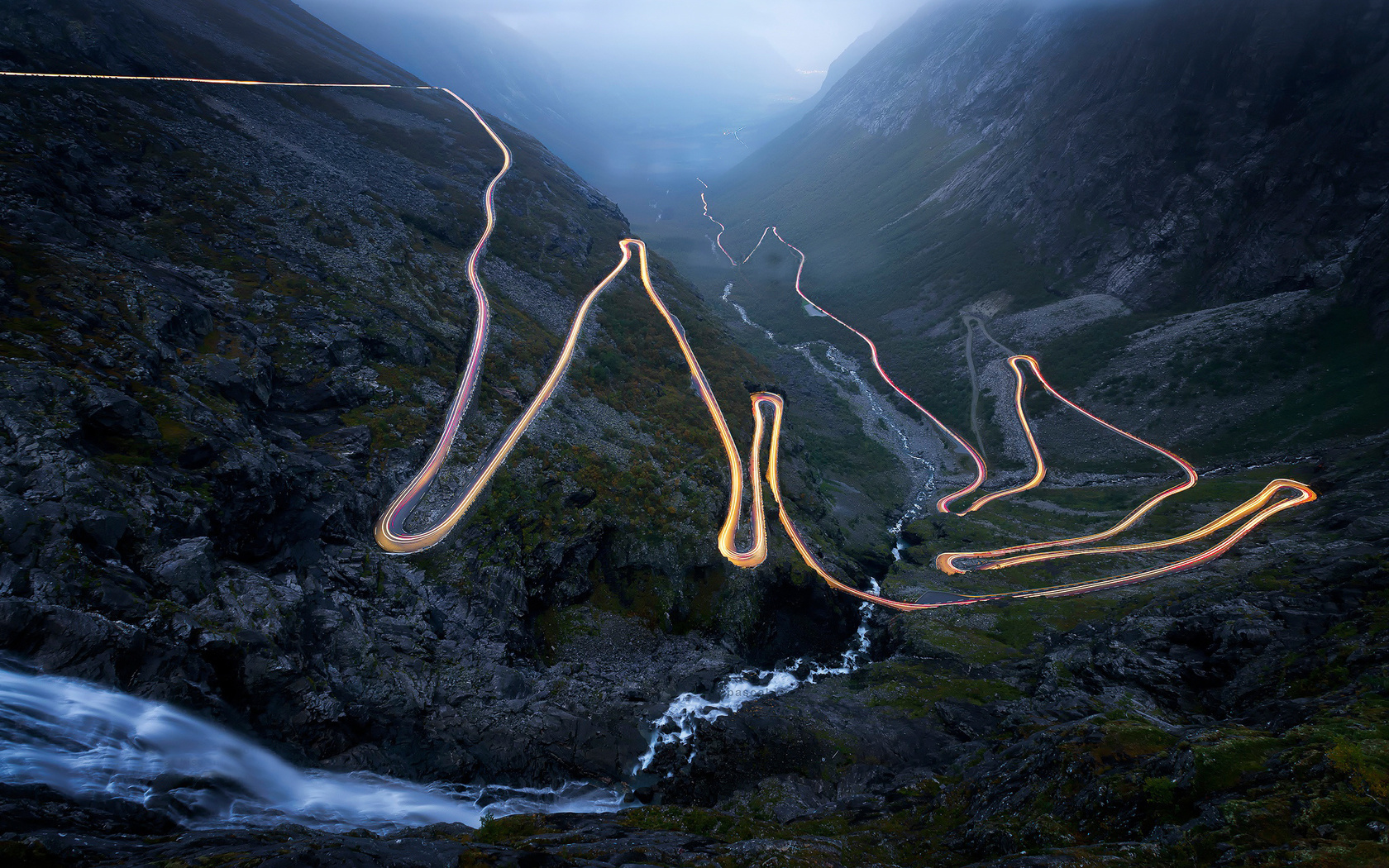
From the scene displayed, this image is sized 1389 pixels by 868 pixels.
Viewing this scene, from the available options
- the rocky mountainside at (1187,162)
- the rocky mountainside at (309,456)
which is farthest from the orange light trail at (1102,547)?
the rocky mountainside at (1187,162)

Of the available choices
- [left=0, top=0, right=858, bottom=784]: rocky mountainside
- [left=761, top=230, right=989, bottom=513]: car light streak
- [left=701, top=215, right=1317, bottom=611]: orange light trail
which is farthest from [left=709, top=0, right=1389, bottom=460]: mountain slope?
[left=0, top=0, right=858, bottom=784]: rocky mountainside

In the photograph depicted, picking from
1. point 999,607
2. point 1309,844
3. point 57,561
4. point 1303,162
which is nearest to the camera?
point 1309,844

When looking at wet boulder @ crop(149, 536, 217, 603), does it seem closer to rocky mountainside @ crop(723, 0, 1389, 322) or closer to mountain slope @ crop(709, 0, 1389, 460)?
mountain slope @ crop(709, 0, 1389, 460)

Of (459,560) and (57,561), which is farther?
(459,560)

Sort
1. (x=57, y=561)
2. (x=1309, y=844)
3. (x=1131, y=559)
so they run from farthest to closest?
1. (x=1131, y=559)
2. (x=57, y=561)
3. (x=1309, y=844)

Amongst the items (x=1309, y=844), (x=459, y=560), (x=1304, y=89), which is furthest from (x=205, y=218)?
(x=1304, y=89)

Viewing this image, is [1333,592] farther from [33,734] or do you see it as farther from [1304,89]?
[1304,89]

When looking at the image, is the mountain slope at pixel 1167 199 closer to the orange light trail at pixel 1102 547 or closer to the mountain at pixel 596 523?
the mountain at pixel 596 523
